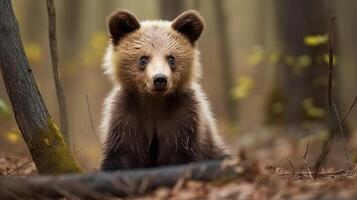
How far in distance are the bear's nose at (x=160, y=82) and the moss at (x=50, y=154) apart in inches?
52.3

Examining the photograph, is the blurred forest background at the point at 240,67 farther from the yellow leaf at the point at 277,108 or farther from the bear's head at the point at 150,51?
the bear's head at the point at 150,51

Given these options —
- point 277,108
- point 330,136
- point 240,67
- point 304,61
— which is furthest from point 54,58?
point 240,67

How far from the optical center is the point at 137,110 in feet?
27.2

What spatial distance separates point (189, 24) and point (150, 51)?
74 cm

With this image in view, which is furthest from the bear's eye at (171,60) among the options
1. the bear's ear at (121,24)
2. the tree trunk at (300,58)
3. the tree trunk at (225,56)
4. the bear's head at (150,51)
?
the tree trunk at (225,56)

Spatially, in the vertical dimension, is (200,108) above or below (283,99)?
above

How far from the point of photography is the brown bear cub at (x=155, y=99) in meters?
8.04

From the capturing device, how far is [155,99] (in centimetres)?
831

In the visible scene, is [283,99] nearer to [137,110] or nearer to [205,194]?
[137,110]

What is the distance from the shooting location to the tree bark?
7.13 metres

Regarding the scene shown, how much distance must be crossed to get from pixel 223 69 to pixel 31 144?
17.4m

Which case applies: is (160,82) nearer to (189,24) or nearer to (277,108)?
(189,24)

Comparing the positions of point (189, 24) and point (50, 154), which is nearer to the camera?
point (50, 154)

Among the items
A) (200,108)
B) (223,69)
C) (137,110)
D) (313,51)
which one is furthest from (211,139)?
(223,69)
